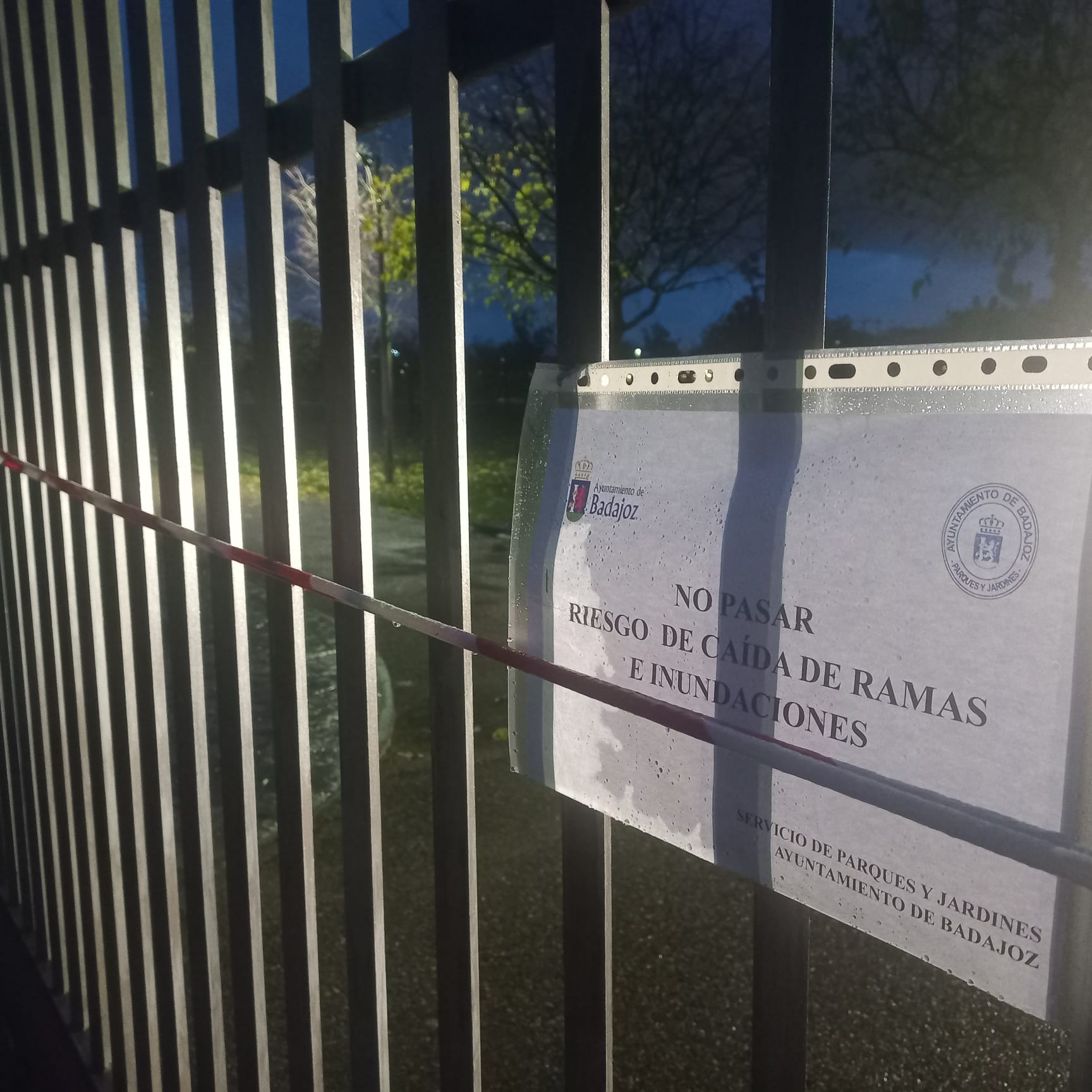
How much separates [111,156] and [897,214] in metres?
16.1

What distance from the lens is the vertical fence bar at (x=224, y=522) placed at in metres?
1.48

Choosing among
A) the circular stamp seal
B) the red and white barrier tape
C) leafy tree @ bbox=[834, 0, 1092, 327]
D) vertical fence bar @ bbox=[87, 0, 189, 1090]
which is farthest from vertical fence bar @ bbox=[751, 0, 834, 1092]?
leafy tree @ bbox=[834, 0, 1092, 327]

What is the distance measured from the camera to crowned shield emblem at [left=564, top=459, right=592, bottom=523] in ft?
2.82

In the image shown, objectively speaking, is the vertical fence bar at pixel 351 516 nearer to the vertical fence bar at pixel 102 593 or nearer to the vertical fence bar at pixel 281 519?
the vertical fence bar at pixel 281 519

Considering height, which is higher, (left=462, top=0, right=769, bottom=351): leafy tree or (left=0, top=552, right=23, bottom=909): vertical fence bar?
(left=462, top=0, right=769, bottom=351): leafy tree

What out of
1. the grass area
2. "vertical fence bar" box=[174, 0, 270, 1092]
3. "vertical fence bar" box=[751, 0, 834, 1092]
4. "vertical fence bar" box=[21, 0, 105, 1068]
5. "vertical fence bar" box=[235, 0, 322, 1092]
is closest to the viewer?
"vertical fence bar" box=[751, 0, 834, 1092]

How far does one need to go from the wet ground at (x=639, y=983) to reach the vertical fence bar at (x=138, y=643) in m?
1.10

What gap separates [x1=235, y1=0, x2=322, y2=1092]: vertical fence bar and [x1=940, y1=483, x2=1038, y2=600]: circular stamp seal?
3.14 feet

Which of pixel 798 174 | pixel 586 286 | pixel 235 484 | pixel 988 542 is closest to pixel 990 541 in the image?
pixel 988 542

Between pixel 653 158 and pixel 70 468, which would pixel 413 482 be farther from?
pixel 70 468

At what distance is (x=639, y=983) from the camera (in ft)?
12.1

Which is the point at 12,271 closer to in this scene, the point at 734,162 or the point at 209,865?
the point at 209,865

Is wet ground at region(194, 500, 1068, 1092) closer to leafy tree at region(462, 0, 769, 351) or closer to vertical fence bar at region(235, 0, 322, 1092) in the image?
vertical fence bar at region(235, 0, 322, 1092)

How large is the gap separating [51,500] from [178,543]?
2.90ft
